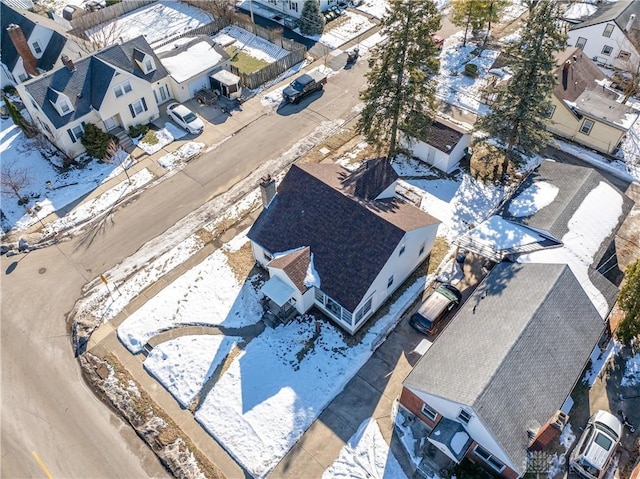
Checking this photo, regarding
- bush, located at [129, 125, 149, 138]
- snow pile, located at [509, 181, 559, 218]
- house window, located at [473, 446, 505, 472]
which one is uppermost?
snow pile, located at [509, 181, 559, 218]

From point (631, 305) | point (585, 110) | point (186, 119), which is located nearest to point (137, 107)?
point (186, 119)

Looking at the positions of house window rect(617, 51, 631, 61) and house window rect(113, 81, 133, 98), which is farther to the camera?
house window rect(617, 51, 631, 61)

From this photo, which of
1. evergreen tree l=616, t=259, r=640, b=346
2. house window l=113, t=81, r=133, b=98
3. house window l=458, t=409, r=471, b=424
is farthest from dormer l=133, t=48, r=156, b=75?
evergreen tree l=616, t=259, r=640, b=346

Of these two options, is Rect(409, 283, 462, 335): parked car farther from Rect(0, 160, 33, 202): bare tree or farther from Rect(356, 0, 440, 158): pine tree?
Rect(0, 160, 33, 202): bare tree

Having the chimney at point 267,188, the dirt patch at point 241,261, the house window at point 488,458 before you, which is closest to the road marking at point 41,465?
the dirt patch at point 241,261

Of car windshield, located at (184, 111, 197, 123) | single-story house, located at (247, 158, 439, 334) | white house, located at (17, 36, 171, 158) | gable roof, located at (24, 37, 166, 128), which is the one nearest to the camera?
single-story house, located at (247, 158, 439, 334)
